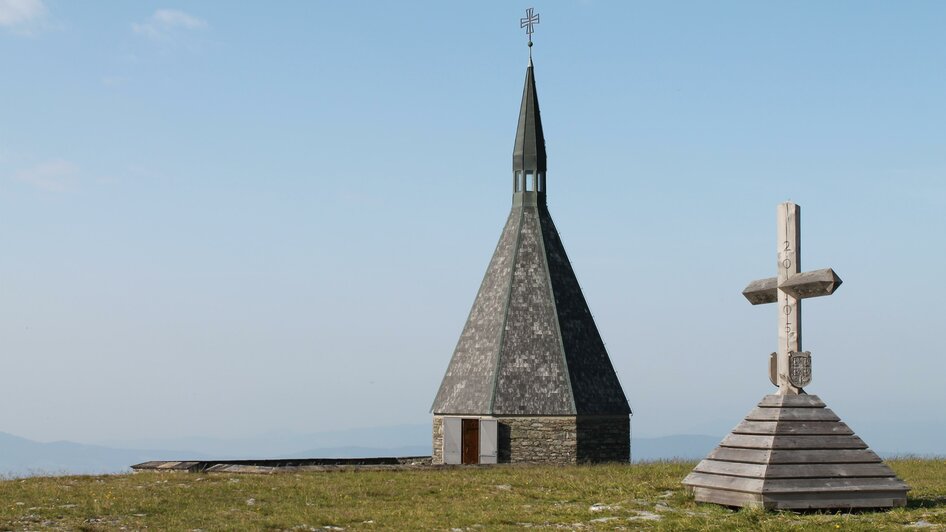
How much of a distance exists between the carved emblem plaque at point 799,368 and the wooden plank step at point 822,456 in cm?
123

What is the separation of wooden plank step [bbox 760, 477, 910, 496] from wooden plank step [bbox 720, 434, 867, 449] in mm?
598

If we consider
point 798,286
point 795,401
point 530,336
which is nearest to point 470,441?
point 530,336

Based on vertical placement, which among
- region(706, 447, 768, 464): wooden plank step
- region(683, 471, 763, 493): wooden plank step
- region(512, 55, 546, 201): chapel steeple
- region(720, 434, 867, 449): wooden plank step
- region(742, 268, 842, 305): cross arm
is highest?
region(512, 55, 546, 201): chapel steeple

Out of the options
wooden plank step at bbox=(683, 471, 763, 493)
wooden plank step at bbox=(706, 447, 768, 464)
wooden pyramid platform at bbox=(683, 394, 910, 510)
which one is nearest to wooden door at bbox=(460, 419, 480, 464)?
wooden plank step at bbox=(683, 471, 763, 493)

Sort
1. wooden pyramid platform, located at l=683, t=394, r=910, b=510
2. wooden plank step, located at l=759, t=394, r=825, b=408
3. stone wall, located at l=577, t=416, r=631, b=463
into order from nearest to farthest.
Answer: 1. wooden pyramid platform, located at l=683, t=394, r=910, b=510
2. wooden plank step, located at l=759, t=394, r=825, b=408
3. stone wall, located at l=577, t=416, r=631, b=463

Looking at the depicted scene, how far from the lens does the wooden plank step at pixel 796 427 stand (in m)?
19.6

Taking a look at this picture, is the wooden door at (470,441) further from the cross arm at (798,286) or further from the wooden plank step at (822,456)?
the wooden plank step at (822,456)

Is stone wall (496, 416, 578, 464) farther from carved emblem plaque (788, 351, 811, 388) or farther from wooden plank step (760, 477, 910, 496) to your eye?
wooden plank step (760, 477, 910, 496)

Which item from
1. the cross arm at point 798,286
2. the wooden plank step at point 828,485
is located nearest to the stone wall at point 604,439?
the cross arm at point 798,286

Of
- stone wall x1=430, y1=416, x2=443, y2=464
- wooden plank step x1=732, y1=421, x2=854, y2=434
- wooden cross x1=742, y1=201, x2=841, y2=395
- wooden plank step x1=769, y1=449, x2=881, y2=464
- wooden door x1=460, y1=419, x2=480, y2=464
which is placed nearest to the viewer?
wooden plank step x1=769, y1=449, x2=881, y2=464

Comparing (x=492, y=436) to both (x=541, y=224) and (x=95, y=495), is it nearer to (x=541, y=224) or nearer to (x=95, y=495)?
(x=541, y=224)

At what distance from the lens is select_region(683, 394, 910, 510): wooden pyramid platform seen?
1911cm

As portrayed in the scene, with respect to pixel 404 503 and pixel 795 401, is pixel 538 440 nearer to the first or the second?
pixel 404 503

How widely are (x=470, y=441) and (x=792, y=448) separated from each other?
1510 cm
